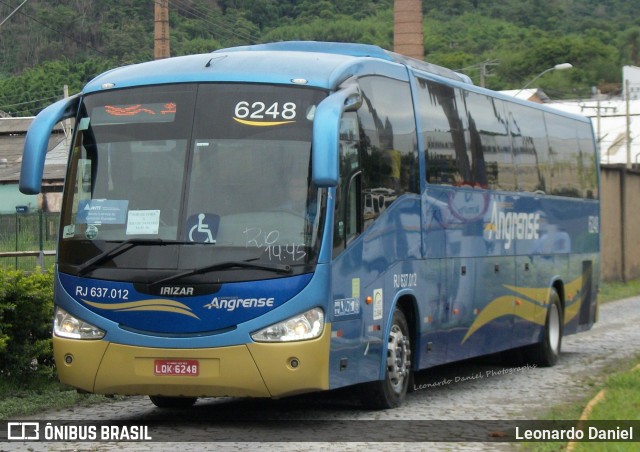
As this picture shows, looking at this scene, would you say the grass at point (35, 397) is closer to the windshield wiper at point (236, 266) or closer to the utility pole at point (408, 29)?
the windshield wiper at point (236, 266)

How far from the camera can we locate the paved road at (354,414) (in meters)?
9.55

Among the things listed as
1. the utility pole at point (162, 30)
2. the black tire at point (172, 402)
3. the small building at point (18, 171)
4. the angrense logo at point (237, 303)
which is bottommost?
the black tire at point (172, 402)

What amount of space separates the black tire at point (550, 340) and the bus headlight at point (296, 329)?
7.16 meters

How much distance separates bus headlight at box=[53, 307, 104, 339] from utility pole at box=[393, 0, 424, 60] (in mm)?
44241

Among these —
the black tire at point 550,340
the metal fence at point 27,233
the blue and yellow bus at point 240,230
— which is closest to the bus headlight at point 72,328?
the blue and yellow bus at point 240,230

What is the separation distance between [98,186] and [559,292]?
8.93m

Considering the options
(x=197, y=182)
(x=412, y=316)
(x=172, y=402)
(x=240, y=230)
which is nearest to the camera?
(x=240, y=230)

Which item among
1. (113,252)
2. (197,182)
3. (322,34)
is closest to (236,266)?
(197,182)

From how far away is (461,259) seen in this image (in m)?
13.5

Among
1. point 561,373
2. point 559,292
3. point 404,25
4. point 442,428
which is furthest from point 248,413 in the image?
point 404,25

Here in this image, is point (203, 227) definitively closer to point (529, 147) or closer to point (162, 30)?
point (529, 147)

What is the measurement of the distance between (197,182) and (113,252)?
2.93 feet

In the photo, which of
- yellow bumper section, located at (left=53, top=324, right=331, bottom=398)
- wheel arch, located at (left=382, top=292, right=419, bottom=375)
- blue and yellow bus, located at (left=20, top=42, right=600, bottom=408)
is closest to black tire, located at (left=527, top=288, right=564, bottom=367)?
blue and yellow bus, located at (left=20, top=42, right=600, bottom=408)

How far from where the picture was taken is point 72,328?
1032 cm
